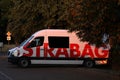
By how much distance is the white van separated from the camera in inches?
1110

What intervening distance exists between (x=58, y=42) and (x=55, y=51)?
0.81 m

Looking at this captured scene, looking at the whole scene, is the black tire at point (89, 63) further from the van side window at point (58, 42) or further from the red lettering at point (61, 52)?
the van side window at point (58, 42)

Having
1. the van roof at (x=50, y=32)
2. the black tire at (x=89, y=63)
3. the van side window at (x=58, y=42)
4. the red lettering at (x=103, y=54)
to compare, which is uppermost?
the van roof at (x=50, y=32)

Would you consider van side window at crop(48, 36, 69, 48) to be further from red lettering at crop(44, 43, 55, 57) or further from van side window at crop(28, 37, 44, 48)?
van side window at crop(28, 37, 44, 48)

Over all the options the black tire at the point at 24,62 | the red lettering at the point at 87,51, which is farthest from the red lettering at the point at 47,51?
the red lettering at the point at 87,51

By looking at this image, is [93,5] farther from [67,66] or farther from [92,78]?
[67,66]

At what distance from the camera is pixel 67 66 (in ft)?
99.8

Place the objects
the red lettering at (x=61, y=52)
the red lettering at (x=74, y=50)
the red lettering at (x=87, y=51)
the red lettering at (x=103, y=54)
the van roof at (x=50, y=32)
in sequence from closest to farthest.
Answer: the red lettering at (x=61, y=52)
the van roof at (x=50, y=32)
the red lettering at (x=74, y=50)
the red lettering at (x=87, y=51)
the red lettering at (x=103, y=54)

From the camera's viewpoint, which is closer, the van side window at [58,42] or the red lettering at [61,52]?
the red lettering at [61,52]

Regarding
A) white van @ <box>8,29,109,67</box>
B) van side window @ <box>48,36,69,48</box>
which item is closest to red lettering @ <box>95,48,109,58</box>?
white van @ <box>8,29,109,67</box>

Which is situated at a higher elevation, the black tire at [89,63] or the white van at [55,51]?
the white van at [55,51]

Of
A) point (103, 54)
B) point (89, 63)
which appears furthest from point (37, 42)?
point (103, 54)

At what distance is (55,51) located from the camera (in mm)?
28562

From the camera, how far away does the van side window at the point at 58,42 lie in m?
28.9
